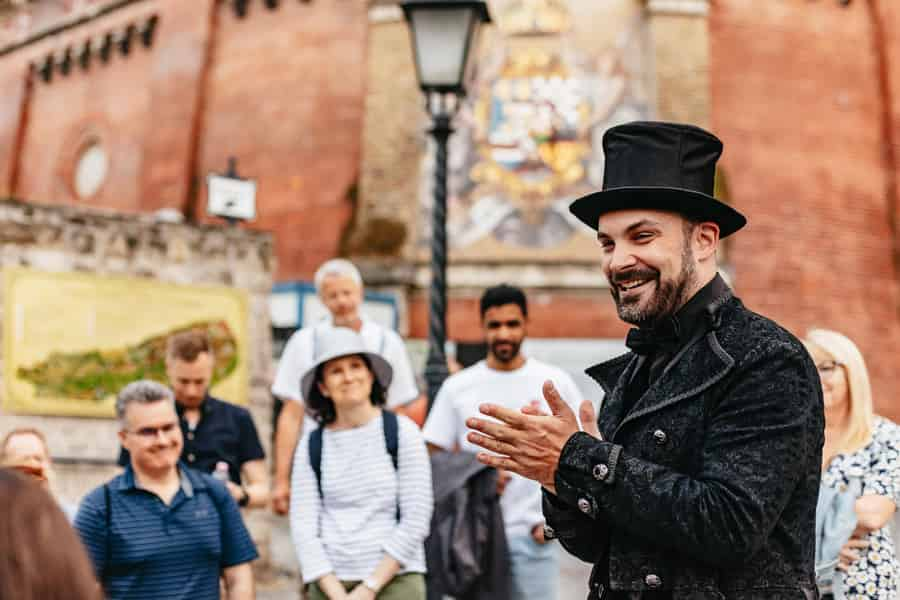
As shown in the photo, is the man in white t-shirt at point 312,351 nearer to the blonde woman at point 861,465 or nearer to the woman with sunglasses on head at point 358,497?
the woman with sunglasses on head at point 358,497

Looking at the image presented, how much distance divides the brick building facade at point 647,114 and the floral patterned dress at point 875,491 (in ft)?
37.5

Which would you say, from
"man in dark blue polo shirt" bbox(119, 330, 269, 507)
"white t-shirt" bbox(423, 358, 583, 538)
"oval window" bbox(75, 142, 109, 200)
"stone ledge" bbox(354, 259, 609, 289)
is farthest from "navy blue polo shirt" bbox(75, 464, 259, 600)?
"oval window" bbox(75, 142, 109, 200)

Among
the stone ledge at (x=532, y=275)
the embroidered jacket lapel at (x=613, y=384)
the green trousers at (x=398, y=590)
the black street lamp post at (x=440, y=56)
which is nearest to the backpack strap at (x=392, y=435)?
the green trousers at (x=398, y=590)

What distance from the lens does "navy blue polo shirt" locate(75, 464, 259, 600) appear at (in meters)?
4.05

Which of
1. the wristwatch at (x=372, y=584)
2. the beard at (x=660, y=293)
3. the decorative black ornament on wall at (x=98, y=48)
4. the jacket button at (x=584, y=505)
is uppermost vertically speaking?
the decorative black ornament on wall at (x=98, y=48)

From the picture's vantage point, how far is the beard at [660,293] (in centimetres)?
243

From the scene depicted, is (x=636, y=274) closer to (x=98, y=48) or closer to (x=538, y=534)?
(x=538, y=534)

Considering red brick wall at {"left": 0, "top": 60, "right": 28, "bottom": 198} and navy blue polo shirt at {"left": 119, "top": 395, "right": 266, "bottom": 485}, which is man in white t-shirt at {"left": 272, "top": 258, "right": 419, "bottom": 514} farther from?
red brick wall at {"left": 0, "top": 60, "right": 28, "bottom": 198}

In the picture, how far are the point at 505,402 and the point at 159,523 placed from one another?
2.03 m

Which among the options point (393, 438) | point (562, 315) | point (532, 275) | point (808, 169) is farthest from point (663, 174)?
point (808, 169)

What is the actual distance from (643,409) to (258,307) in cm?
768

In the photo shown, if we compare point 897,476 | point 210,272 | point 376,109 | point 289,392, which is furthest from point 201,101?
point 897,476

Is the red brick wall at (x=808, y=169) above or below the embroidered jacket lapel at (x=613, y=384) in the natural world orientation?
above

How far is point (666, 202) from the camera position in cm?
244
